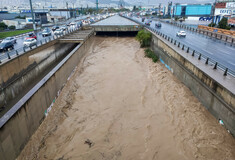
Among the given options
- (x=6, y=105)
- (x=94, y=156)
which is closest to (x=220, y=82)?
(x=94, y=156)

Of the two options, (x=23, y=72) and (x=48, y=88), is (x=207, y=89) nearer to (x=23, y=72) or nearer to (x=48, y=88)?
(x=48, y=88)

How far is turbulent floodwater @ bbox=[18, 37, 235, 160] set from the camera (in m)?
12.5

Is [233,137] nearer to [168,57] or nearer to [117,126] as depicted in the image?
[117,126]

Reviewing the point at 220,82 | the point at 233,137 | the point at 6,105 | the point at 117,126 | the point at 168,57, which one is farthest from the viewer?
the point at 168,57

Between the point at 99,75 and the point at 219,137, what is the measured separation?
57.3 feet

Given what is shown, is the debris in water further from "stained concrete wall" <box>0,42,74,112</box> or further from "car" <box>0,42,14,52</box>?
"car" <box>0,42,14,52</box>

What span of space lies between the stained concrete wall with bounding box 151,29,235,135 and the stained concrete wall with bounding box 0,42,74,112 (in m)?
19.1

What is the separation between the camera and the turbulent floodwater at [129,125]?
12.5m

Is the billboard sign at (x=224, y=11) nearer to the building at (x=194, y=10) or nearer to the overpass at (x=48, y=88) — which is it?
the building at (x=194, y=10)

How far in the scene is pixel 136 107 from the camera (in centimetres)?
1814

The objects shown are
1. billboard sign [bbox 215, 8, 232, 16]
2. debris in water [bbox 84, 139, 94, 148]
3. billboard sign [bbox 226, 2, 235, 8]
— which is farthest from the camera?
billboard sign [bbox 226, 2, 235, 8]

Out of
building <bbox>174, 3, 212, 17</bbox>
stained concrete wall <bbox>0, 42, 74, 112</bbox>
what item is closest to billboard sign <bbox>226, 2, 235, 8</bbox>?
building <bbox>174, 3, 212, 17</bbox>

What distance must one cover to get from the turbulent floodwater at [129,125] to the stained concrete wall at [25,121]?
0.73m

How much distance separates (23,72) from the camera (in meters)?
24.2
